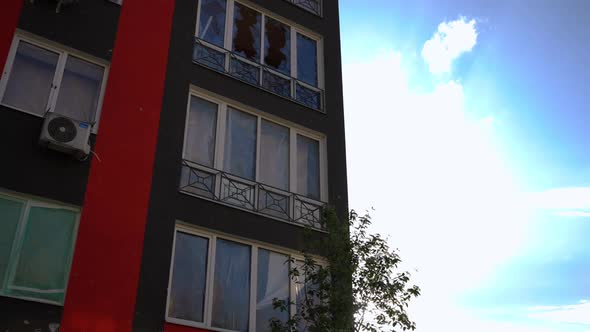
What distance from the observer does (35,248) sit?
31.6 feet

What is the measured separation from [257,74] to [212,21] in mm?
1663

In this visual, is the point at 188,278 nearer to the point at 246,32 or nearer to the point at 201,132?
the point at 201,132

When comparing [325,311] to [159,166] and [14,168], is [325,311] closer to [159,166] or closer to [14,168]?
[159,166]

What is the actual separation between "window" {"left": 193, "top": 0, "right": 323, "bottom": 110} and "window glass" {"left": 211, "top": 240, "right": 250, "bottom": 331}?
428cm

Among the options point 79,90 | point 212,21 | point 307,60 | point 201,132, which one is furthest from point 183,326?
point 307,60

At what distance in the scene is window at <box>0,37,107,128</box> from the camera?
35.0 feet

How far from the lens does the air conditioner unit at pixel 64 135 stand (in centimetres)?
1005

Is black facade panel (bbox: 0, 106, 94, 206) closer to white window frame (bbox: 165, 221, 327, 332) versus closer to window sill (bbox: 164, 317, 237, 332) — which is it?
white window frame (bbox: 165, 221, 327, 332)

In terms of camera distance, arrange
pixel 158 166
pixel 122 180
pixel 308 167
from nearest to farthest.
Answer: pixel 122 180 → pixel 158 166 → pixel 308 167

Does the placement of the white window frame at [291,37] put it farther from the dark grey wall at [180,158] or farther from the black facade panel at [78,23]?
the black facade panel at [78,23]

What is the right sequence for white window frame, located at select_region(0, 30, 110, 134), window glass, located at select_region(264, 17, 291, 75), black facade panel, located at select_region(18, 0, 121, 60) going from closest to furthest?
1. white window frame, located at select_region(0, 30, 110, 134)
2. black facade panel, located at select_region(18, 0, 121, 60)
3. window glass, located at select_region(264, 17, 291, 75)

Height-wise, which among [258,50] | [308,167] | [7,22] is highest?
[258,50]

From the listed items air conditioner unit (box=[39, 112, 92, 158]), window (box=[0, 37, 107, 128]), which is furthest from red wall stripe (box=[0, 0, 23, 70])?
air conditioner unit (box=[39, 112, 92, 158])

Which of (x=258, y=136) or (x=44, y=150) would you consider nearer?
(x=44, y=150)
